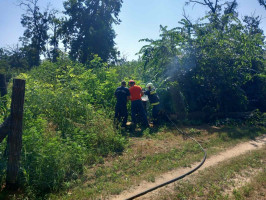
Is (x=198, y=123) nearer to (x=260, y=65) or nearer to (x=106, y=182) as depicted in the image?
(x=260, y=65)

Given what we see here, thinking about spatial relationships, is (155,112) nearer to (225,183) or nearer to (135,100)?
(135,100)

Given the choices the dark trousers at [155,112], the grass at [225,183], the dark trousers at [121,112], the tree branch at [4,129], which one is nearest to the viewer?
the tree branch at [4,129]

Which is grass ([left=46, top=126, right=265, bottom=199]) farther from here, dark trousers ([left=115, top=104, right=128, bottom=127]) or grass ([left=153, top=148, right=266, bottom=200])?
dark trousers ([left=115, top=104, right=128, bottom=127])

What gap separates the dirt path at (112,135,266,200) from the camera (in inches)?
186

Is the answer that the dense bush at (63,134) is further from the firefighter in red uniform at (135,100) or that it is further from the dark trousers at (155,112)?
the dark trousers at (155,112)

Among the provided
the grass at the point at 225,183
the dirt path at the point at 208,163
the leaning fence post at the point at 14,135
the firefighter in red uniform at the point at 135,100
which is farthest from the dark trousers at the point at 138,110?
the leaning fence post at the point at 14,135

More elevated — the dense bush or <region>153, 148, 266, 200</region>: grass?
the dense bush

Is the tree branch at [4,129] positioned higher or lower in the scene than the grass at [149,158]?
higher

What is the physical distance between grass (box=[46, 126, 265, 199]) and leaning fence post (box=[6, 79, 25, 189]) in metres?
0.82

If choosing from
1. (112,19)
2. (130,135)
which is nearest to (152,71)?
(130,135)

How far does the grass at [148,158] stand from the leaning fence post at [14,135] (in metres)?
0.82

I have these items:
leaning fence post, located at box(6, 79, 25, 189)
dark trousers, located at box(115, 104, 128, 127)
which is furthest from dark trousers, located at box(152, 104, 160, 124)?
leaning fence post, located at box(6, 79, 25, 189)

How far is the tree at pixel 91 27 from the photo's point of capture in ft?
97.1

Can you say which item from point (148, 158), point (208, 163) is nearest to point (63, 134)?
point (148, 158)
